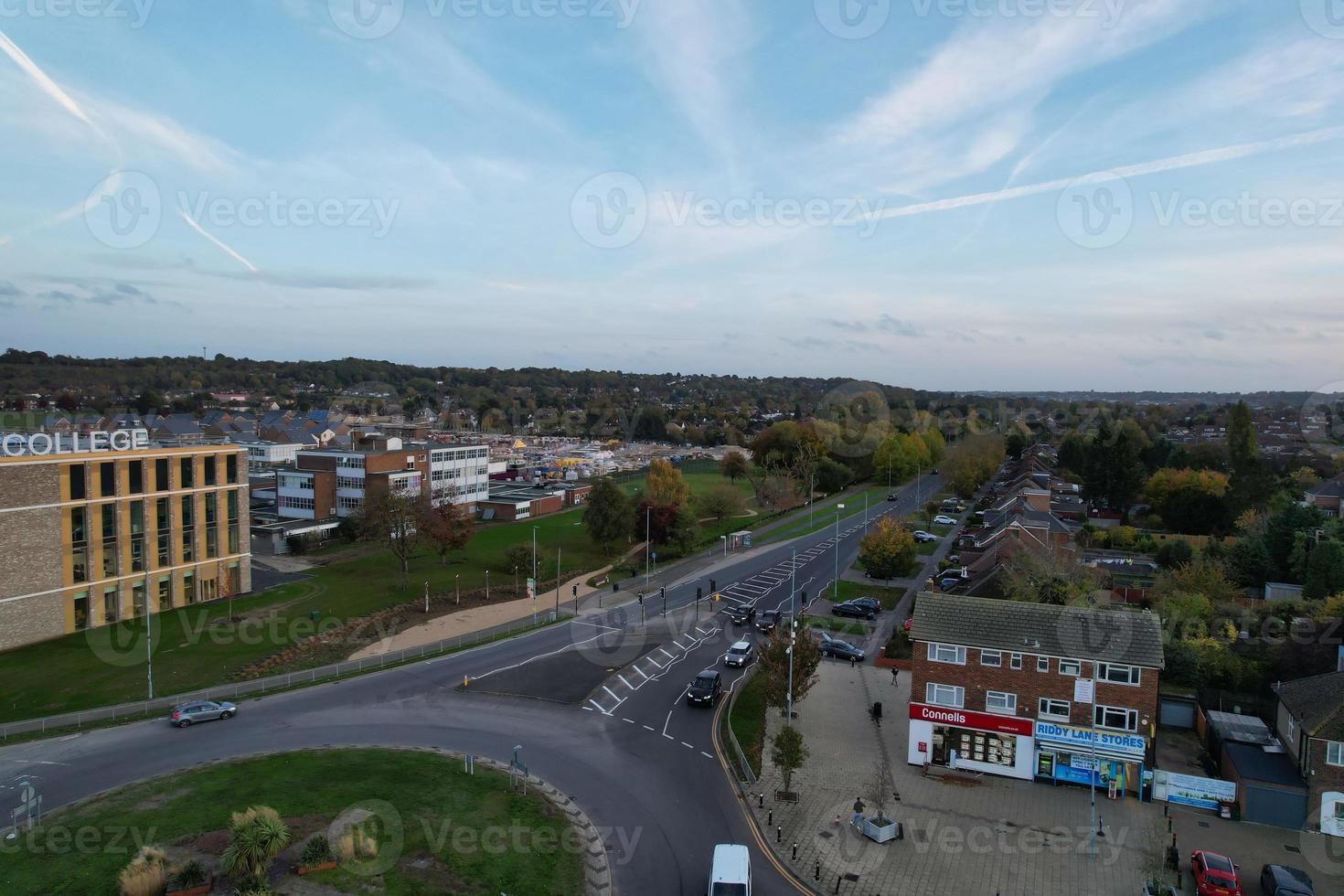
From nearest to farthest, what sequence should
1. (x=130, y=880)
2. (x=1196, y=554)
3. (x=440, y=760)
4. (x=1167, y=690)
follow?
(x=130, y=880) < (x=440, y=760) < (x=1167, y=690) < (x=1196, y=554)

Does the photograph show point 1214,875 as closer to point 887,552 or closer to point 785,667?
point 785,667

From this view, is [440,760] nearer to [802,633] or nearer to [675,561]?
[802,633]

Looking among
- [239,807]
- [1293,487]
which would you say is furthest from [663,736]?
[1293,487]

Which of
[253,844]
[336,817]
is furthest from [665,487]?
[253,844]

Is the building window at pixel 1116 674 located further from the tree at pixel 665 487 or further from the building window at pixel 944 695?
the tree at pixel 665 487

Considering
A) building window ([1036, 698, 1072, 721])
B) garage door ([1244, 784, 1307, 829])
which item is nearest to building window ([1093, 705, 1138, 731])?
building window ([1036, 698, 1072, 721])

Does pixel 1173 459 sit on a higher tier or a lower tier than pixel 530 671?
higher

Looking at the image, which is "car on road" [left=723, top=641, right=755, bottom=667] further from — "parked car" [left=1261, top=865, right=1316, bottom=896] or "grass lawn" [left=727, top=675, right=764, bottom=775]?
"parked car" [left=1261, top=865, right=1316, bottom=896]

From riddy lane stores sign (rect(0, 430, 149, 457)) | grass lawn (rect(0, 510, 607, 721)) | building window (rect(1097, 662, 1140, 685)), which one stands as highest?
riddy lane stores sign (rect(0, 430, 149, 457))
